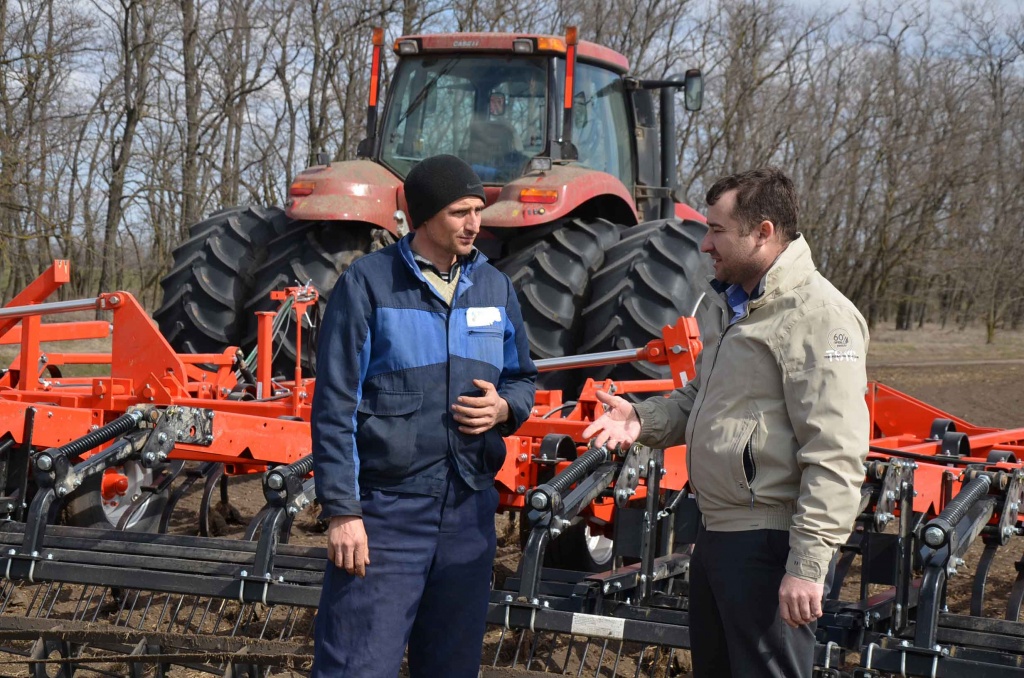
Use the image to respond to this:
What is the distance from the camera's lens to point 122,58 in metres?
19.0

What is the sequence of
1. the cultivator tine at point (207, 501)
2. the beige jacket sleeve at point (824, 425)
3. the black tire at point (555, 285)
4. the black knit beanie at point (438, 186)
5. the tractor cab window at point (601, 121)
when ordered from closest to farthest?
the beige jacket sleeve at point (824, 425) → the black knit beanie at point (438, 186) → the cultivator tine at point (207, 501) → the black tire at point (555, 285) → the tractor cab window at point (601, 121)

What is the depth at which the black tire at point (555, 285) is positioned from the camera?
520cm

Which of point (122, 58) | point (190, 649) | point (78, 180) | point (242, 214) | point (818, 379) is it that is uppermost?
point (122, 58)

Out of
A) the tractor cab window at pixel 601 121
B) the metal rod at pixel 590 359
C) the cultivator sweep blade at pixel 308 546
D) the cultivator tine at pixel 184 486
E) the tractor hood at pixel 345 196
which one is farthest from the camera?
the tractor cab window at pixel 601 121

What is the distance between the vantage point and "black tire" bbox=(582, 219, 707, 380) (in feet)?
16.7

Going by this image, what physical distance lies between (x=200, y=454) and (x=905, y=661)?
7.74 feet

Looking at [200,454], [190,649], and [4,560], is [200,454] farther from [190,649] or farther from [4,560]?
[190,649]

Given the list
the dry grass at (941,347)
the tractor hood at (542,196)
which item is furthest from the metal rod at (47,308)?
the dry grass at (941,347)

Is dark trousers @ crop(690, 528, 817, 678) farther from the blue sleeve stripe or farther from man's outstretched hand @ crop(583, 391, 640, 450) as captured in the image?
the blue sleeve stripe

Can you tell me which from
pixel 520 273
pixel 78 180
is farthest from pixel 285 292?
pixel 78 180

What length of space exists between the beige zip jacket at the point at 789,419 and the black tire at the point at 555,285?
119 inches

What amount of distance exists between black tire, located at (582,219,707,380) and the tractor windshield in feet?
3.41

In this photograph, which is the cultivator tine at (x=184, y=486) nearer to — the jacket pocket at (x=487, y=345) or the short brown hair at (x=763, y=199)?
the jacket pocket at (x=487, y=345)

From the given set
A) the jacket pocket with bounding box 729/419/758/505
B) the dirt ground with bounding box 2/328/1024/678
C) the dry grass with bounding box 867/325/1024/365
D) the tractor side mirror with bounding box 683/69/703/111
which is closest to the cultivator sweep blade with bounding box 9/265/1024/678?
the dirt ground with bounding box 2/328/1024/678
